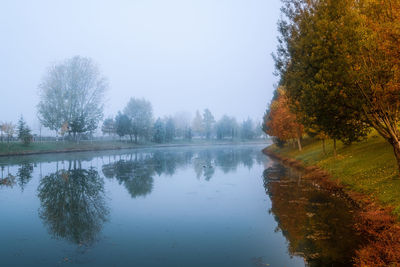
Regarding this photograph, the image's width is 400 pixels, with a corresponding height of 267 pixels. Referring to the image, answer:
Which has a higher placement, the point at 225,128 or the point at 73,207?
the point at 225,128

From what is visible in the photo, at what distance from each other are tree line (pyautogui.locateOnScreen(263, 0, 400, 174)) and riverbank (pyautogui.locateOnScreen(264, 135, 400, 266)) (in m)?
2.83

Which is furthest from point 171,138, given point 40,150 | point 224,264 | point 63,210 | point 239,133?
point 224,264

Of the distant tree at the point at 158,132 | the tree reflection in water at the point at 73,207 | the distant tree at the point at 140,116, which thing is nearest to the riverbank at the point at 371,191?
the tree reflection in water at the point at 73,207

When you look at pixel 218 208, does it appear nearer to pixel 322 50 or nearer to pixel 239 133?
pixel 322 50

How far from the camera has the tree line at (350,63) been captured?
13555 millimetres

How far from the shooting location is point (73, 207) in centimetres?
1700

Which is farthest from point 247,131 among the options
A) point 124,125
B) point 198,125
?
point 124,125

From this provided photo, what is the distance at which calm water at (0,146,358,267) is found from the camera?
393 inches

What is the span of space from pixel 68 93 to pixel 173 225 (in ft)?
204

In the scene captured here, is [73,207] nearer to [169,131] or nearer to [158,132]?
[158,132]

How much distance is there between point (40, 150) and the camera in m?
60.5

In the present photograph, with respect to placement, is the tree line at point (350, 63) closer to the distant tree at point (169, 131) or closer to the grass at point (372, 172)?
the grass at point (372, 172)

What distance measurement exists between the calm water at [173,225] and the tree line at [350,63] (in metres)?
5.07

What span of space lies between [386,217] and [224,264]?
768 centimetres
